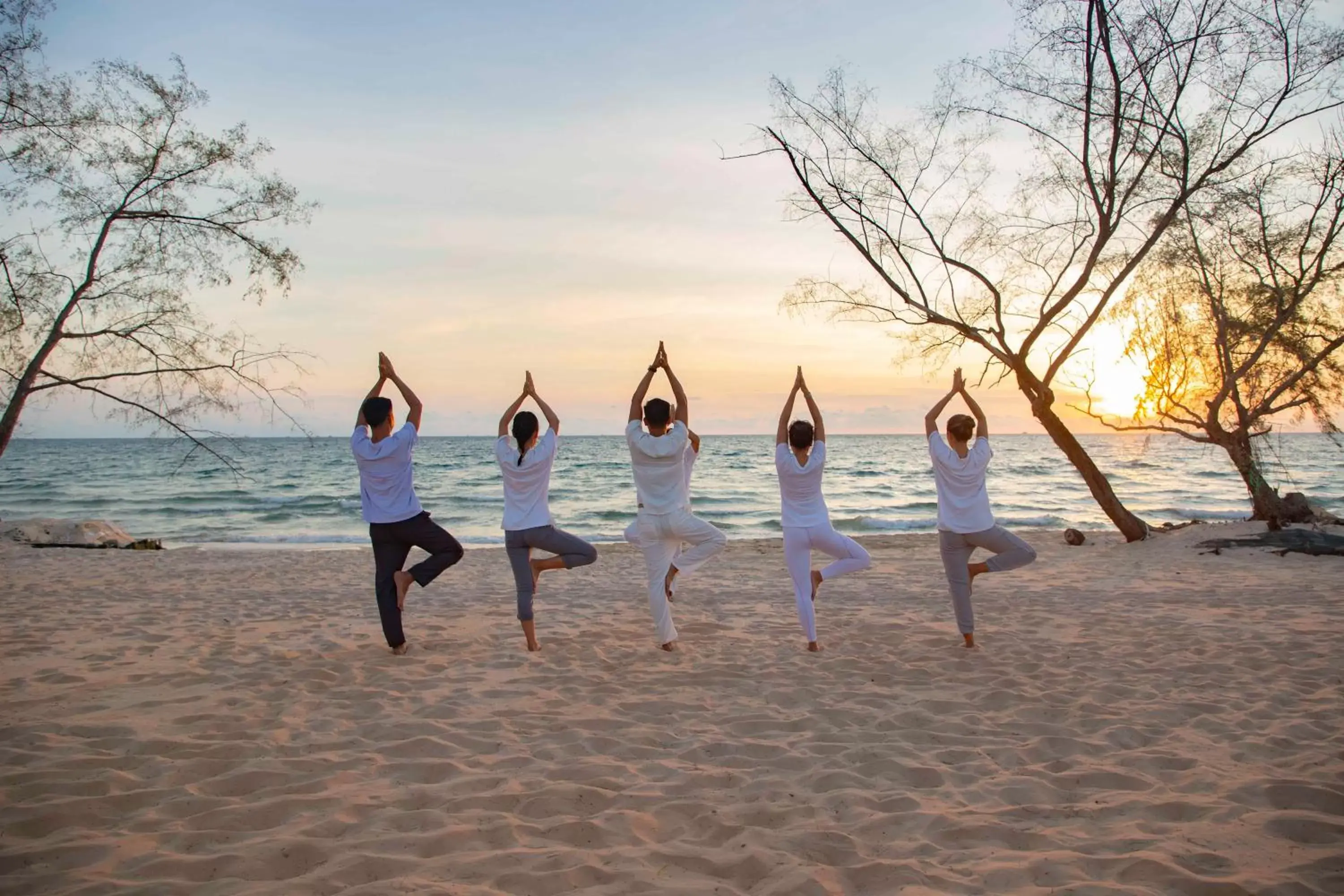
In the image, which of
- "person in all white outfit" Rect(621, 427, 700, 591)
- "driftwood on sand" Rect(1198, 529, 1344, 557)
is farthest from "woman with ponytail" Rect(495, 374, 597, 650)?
"driftwood on sand" Rect(1198, 529, 1344, 557)

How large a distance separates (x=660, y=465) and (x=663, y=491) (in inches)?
8.1

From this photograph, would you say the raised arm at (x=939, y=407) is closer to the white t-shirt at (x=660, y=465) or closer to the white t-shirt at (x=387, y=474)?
the white t-shirt at (x=660, y=465)

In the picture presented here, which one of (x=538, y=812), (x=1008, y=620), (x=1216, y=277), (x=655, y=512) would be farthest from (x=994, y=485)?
(x=538, y=812)

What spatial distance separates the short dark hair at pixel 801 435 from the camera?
5.89m

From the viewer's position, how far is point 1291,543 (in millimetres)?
11664

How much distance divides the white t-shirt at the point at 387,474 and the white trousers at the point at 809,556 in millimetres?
2842

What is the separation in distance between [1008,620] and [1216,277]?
33.4ft

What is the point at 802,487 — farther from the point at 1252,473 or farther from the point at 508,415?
the point at 1252,473

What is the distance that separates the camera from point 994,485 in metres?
36.2

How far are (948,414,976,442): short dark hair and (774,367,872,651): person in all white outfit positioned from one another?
3.15ft

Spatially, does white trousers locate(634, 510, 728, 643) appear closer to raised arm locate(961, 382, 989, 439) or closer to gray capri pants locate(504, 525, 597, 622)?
gray capri pants locate(504, 525, 597, 622)

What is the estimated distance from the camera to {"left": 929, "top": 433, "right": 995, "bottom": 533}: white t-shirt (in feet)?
19.4

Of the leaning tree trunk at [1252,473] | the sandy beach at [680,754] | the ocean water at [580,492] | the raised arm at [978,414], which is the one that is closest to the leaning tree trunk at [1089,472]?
the leaning tree trunk at [1252,473]

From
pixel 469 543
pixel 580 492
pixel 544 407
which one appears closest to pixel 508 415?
pixel 544 407
